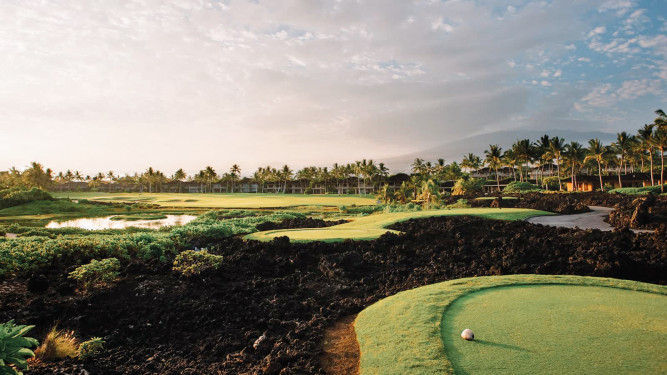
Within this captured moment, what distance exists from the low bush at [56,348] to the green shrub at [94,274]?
3.16 m

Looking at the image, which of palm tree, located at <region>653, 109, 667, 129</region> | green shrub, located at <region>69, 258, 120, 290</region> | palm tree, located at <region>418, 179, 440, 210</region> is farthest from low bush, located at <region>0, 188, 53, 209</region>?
palm tree, located at <region>653, 109, 667, 129</region>

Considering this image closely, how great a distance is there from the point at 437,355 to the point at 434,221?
649 inches

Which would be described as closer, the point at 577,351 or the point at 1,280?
the point at 577,351

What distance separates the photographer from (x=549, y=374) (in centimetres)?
502

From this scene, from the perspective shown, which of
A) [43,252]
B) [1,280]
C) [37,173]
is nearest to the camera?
[1,280]

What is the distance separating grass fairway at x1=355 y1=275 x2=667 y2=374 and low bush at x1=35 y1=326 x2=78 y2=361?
5542 mm

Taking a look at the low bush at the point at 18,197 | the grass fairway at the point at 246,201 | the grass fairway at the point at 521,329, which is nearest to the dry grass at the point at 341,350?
the grass fairway at the point at 521,329

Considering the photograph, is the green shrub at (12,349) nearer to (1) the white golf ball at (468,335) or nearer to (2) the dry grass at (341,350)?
(2) the dry grass at (341,350)

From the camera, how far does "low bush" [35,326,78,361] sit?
6.86 metres

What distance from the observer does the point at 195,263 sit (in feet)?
39.7

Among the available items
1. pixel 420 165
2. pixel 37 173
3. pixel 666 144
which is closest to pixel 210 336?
pixel 666 144

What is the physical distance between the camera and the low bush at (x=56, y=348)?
686cm

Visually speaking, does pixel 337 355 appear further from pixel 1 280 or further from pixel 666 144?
pixel 666 144

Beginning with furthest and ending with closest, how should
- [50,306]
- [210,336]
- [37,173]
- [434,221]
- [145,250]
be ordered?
[37,173] < [434,221] < [145,250] < [50,306] < [210,336]
